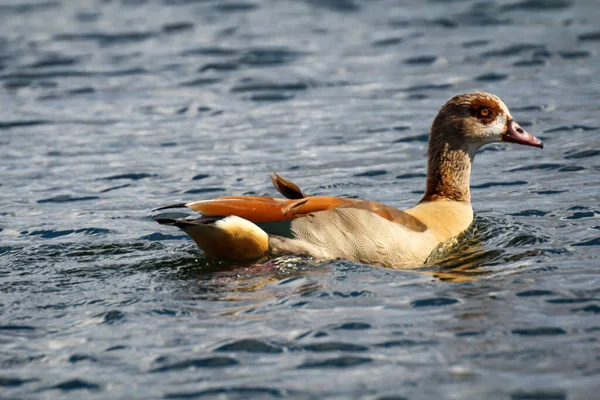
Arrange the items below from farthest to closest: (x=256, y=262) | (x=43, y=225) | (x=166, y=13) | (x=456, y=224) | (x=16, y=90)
Result: (x=166, y=13), (x=16, y=90), (x=43, y=225), (x=456, y=224), (x=256, y=262)

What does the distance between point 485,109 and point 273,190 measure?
2818 mm

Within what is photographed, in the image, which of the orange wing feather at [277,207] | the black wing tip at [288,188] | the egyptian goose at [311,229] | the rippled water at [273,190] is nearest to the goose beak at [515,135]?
the rippled water at [273,190]

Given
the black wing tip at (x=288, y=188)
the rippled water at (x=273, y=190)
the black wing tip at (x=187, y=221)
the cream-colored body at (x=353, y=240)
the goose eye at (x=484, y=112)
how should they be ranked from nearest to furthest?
the rippled water at (x=273, y=190) → the black wing tip at (x=187, y=221) → the cream-colored body at (x=353, y=240) → the black wing tip at (x=288, y=188) → the goose eye at (x=484, y=112)

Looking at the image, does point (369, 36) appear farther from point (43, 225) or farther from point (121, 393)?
point (121, 393)

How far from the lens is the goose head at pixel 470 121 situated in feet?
30.6

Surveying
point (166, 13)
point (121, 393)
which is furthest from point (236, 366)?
point (166, 13)

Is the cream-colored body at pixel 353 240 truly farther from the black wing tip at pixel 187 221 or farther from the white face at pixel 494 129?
the white face at pixel 494 129

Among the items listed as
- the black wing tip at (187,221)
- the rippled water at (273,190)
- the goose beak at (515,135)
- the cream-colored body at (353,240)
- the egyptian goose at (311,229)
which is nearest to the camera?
the rippled water at (273,190)

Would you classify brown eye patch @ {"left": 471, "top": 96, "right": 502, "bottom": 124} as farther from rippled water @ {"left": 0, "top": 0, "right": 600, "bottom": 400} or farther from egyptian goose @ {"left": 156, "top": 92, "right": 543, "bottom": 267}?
egyptian goose @ {"left": 156, "top": 92, "right": 543, "bottom": 267}

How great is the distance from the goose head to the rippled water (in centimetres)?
82

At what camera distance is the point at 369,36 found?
712 inches

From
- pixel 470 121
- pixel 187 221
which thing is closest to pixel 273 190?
pixel 470 121

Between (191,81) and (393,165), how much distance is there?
514cm

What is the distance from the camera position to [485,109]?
30.6 feet
